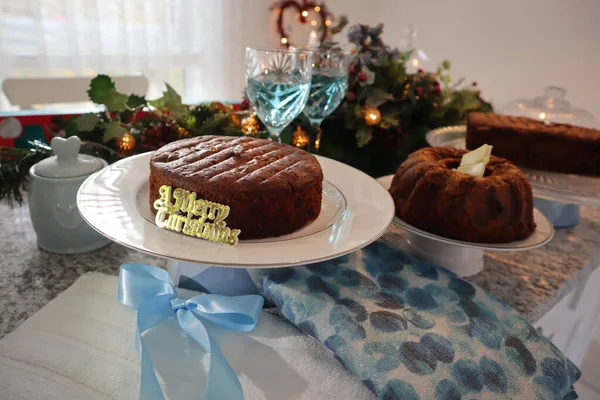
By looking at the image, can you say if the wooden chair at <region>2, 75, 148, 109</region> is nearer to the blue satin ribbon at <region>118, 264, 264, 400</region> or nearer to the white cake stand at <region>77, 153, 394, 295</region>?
the white cake stand at <region>77, 153, 394, 295</region>

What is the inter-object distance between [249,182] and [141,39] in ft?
8.42

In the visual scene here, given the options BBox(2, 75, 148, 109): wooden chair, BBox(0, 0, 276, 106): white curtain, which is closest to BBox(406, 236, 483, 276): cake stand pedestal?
BBox(2, 75, 148, 109): wooden chair

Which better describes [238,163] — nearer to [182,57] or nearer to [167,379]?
[167,379]

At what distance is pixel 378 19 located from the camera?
3615 mm

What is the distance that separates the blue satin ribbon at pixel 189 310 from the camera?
1.49 feet

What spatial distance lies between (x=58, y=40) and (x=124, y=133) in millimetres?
2009

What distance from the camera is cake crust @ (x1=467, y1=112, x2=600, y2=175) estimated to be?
110 cm

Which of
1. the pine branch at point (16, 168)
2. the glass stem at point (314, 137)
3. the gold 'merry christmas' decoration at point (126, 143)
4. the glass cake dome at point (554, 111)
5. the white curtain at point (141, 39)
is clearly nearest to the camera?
the pine branch at point (16, 168)

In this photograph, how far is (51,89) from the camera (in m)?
1.76

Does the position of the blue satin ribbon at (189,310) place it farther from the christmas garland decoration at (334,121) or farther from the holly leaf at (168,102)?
the holly leaf at (168,102)

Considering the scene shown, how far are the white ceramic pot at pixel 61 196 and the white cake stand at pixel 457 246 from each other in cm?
52

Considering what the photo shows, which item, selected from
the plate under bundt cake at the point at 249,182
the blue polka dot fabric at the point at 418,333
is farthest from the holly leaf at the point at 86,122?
the blue polka dot fabric at the point at 418,333

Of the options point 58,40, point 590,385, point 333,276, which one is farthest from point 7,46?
point 590,385

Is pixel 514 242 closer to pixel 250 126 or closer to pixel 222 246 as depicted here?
pixel 222 246
